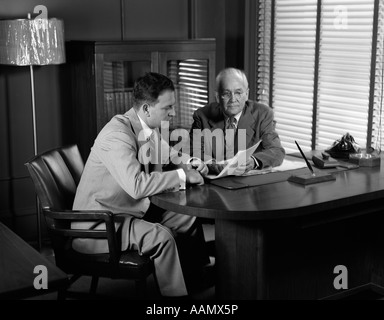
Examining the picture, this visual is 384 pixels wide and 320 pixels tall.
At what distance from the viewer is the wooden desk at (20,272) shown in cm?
209

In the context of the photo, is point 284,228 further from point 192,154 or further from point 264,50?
point 264,50

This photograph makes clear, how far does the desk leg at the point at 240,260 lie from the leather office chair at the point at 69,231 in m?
0.37

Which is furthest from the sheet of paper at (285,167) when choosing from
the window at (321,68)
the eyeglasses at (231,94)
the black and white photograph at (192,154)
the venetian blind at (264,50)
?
the venetian blind at (264,50)

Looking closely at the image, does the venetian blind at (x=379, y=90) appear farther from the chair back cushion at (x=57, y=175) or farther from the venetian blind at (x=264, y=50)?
the chair back cushion at (x=57, y=175)

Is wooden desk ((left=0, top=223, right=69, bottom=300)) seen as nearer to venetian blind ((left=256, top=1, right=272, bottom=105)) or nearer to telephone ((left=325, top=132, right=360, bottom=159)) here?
telephone ((left=325, top=132, right=360, bottom=159))

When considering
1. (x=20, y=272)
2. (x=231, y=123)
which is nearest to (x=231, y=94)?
(x=231, y=123)

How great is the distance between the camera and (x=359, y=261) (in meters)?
3.61

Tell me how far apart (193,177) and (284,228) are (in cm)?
53

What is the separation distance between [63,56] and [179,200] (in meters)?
2.03

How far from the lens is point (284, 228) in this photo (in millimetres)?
3086

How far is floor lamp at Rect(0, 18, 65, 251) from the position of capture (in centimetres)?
427

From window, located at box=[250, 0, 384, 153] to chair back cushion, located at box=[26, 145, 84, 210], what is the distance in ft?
7.61
